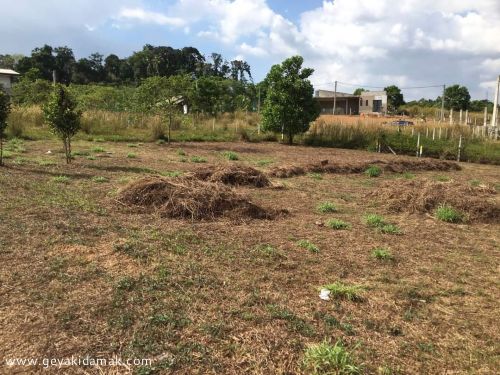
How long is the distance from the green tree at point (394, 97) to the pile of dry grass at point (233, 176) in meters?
59.5

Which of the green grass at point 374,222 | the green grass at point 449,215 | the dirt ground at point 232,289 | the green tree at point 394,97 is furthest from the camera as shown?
the green tree at point 394,97

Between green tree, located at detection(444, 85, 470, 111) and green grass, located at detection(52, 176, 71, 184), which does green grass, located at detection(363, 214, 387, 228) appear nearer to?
green grass, located at detection(52, 176, 71, 184)

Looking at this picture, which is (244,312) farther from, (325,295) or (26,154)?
(26,154)

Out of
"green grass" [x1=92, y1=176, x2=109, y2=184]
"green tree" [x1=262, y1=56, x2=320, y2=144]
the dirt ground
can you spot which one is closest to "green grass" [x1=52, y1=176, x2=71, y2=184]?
"green grass" [x1=92, y1=176, x2=109, y2=184]

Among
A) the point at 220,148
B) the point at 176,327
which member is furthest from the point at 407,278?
the point at 220,148

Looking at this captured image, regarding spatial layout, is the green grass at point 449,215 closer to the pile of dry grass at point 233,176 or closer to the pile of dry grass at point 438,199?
the pile of dry grass at point 438,199

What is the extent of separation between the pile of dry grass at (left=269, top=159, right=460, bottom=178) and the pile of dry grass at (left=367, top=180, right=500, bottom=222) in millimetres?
3177

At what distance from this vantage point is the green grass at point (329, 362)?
9.27 feet

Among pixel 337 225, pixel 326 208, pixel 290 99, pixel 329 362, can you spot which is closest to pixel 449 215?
pixel 326 208

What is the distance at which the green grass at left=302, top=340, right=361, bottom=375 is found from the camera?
2826mm

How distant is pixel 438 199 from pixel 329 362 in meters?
6.20

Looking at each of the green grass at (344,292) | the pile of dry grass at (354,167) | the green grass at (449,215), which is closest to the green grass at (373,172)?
the pile of dry grass at (354,167)

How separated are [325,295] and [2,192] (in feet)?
19.7

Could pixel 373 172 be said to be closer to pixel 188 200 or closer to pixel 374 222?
pixel 374 222
